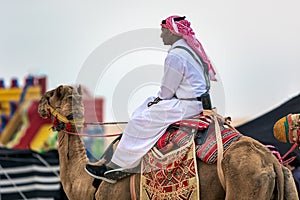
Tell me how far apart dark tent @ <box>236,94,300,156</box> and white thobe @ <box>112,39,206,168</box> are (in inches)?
117

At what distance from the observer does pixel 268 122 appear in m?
9.83

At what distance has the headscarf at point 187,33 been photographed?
6395mm

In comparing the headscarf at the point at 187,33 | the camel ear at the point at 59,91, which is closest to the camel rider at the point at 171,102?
the headscarf at the point at 187,33

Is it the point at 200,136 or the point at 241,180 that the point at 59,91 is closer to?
the point at 200,136

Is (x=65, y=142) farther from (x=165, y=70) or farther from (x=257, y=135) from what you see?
(x=257, y=135)

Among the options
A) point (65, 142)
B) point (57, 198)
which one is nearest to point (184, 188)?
point (65, 142)

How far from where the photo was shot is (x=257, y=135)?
9.57 m

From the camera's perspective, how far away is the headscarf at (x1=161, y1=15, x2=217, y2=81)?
6.39 meters

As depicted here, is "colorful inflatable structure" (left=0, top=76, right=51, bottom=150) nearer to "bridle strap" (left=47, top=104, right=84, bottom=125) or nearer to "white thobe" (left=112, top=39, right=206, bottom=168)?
"bridle strap" (left=47, top=104, right=84, bottom=125)

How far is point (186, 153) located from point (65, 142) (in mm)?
1780

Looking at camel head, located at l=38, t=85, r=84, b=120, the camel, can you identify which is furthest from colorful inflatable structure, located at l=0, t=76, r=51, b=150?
the camel

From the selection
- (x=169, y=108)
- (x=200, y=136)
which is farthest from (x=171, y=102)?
(x=200, y=136)

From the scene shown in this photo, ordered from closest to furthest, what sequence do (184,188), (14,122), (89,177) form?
(184,188)
(89,177)
(14,122)

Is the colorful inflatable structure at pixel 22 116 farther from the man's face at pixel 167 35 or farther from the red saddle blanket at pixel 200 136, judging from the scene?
the red saddle blanket at pixel 200 136
